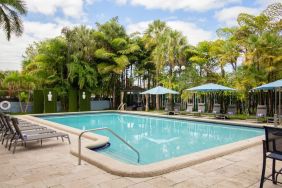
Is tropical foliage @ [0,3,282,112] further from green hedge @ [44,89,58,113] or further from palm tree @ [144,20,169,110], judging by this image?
green hedge @ [44,89,58,113]

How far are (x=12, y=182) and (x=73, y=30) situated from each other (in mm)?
17758

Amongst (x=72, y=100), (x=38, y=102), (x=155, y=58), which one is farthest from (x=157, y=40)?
(x=38, y=102)

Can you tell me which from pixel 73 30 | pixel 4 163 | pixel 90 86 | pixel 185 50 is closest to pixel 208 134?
pixel 4 163

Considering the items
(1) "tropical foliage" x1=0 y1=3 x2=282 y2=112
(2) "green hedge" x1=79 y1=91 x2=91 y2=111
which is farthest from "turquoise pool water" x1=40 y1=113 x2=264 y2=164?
(2) "green hedge" x1=79 y1=91 x2=91 y2=111

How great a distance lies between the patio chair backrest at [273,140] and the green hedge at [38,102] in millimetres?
17842

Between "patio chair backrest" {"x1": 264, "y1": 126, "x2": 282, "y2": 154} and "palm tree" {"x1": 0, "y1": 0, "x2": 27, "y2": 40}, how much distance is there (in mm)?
A: 14626

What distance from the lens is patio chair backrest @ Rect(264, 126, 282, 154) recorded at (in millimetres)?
3582

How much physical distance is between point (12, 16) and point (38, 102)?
6.79 metres

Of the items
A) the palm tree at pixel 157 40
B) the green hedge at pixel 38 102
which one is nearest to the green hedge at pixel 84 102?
the green hedge at pixel 38 102

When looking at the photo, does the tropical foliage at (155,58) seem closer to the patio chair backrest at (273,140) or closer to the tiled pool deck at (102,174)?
the tiled pool deck at (102,174)

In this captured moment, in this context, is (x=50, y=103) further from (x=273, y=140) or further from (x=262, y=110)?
(x=273, y=140)

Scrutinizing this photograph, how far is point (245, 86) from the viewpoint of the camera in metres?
15.2

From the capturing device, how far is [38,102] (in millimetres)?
18859

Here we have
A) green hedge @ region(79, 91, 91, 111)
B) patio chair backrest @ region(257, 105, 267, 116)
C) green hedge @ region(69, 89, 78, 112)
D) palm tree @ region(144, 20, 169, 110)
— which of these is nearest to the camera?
patio chair backrest @ region(257, 105, 267, 116)
